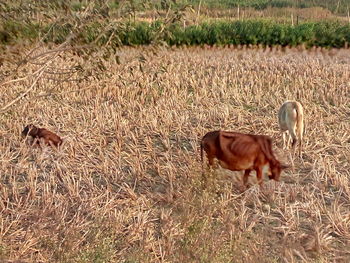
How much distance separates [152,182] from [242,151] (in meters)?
1.07

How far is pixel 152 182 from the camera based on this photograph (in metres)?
5.59

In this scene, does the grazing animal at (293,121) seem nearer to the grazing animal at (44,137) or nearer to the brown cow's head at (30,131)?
the grazing animal at (44,137)

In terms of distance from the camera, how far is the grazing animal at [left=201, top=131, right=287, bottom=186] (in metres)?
5.08

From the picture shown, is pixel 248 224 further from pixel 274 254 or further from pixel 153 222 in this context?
pixel 153 222

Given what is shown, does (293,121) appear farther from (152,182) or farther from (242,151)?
(152,182)

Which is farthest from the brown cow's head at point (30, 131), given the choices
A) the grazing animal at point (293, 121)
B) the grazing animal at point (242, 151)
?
the grazing animal at point (293, 121)

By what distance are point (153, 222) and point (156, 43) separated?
1.72 meters

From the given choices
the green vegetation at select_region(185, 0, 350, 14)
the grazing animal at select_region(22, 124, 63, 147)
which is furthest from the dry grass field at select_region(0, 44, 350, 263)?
the green vegetation at select_region(185, 0, 350, 14)

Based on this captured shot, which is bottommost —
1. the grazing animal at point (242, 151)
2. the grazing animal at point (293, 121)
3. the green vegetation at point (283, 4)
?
the green vegetation at point (283, 4)

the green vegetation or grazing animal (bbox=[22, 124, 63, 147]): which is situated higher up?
grazing animal (bbox=[22, 124, 63, 147])

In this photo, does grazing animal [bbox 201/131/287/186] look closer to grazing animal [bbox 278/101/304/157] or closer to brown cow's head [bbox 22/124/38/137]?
grazing animal [bbox 278/101/304/157]

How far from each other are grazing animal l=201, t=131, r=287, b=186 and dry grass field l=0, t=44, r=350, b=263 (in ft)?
0.57

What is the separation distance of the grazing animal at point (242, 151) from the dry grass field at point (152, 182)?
17 cm

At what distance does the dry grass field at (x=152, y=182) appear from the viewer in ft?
13.1
